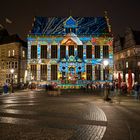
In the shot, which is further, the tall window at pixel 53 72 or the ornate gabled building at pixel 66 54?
the tall window at pixel 53 72

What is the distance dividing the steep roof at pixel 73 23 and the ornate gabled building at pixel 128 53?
30.0ft

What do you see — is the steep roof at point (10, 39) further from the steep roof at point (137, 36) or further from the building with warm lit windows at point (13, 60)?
the steep roof at point (137, 36)

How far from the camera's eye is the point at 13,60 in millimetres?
65375

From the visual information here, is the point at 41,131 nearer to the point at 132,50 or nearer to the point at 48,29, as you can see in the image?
the point at 48,29

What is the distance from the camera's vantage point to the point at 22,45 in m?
67.8

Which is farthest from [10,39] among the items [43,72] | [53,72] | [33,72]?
[53,72]

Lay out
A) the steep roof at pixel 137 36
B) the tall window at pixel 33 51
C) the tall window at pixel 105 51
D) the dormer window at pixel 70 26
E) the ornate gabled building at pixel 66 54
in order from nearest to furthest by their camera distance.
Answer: the ornate gabled building at pixel 66 54, the tall window at pixel 105 51, the tall window at pixel 33 51, the dormer window at pixel 70 26, the steep roof at pixel 137 36

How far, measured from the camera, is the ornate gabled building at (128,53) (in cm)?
6241

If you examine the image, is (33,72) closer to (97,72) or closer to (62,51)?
(62,51)

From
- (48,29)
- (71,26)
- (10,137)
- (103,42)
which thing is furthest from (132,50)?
(10,137)

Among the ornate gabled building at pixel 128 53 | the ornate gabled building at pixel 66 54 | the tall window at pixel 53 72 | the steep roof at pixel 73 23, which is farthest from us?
the ornate gabled building at pixel 128 53

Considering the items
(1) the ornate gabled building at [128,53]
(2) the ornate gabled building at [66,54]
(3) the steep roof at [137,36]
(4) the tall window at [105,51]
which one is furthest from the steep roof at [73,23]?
(3) the steep roof at [137,36]

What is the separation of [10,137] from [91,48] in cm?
4880

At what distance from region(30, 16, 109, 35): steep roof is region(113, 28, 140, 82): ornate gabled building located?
Answer: 9155mm
